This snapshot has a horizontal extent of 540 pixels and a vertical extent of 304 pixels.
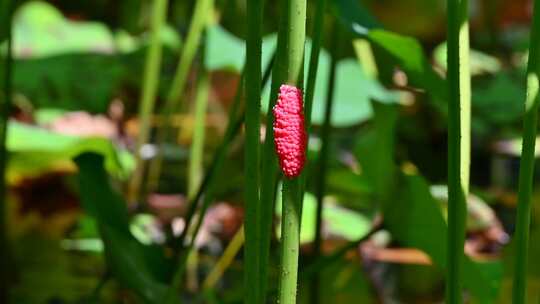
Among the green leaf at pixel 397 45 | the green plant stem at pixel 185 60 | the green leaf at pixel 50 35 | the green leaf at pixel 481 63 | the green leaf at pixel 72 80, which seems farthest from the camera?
the green leaf at pixel 481 63

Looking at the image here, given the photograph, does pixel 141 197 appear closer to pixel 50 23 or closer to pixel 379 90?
pixel 379 90

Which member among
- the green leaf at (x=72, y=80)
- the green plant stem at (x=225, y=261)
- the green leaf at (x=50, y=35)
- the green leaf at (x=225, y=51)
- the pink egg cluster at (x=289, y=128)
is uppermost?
the green leaf at (x=50, y=35)

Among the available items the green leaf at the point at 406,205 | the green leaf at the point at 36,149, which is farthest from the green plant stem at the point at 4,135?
the green leaf at the point at 406,205

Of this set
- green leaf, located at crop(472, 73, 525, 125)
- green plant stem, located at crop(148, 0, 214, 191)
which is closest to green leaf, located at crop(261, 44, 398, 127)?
green plant stem, located at crop(148, 0, 214, 191)

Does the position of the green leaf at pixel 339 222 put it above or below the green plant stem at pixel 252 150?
below

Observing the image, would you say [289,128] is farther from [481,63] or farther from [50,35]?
[481,63]

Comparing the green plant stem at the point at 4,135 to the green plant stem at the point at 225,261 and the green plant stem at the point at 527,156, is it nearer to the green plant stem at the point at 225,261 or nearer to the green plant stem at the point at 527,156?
the green plant stem at the point at 225,261
